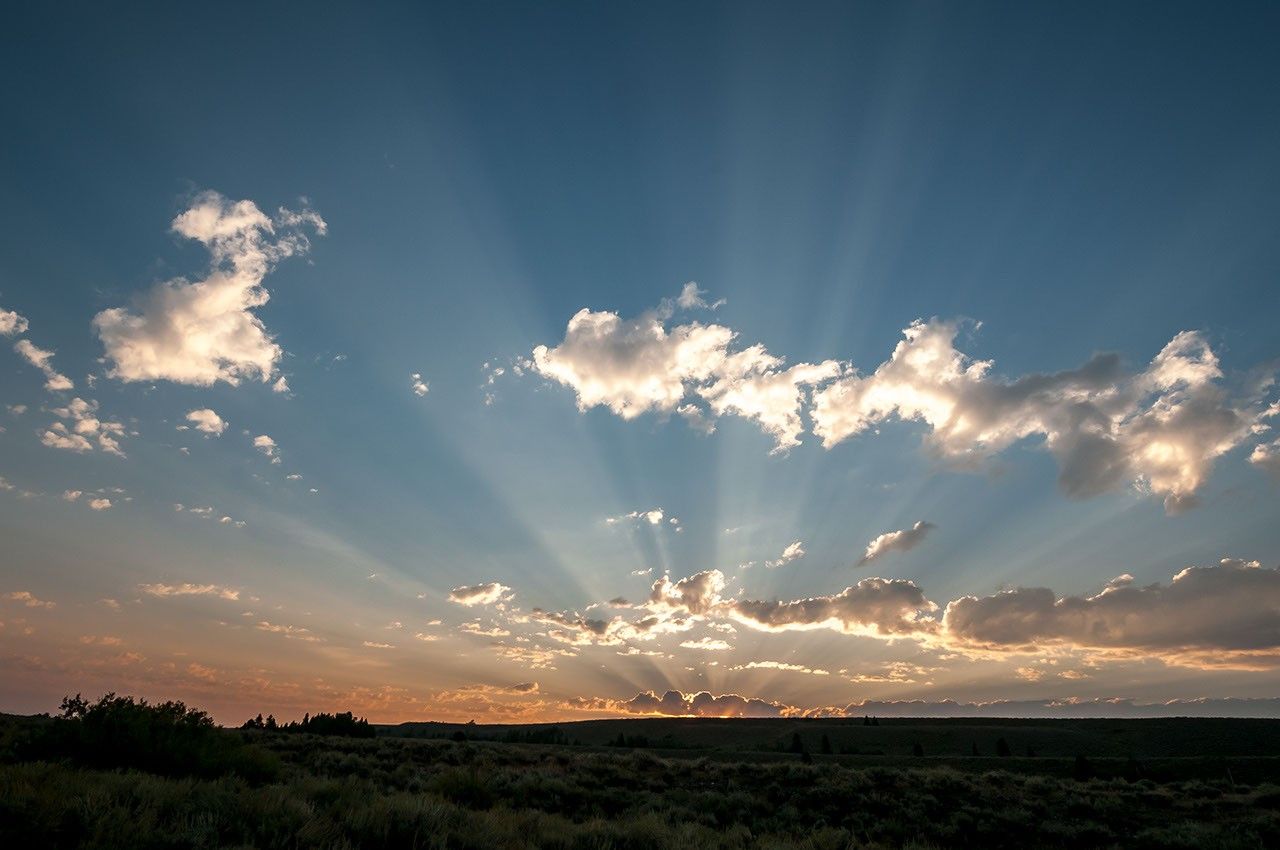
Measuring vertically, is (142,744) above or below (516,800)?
above

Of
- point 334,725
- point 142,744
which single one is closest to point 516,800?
point 142,744

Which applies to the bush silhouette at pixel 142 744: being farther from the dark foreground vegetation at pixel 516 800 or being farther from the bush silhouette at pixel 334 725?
the bush silhouette at pixel 334 725

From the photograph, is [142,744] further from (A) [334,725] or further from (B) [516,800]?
(A) [334,725]

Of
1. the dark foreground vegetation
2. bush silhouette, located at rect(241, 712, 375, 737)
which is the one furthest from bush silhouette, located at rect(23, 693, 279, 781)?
bush silhouette, located at rect(241, 712, 375, 737)

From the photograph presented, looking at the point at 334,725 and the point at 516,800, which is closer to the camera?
the point at 516,800

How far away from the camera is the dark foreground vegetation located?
8.87m

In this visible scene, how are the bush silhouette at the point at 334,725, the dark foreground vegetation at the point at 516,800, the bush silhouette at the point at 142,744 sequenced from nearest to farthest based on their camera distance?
1. the dark foreground vegetation at the point at 516,800
2. the bush silhouette at the point at 142,744
3. the bush silhouette at the point at 334,725

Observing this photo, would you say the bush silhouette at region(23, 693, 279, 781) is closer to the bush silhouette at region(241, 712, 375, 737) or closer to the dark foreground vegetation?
the dark foreground vegetation

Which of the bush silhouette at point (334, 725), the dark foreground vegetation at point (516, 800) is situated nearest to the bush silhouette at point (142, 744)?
the dark foreground vegetation at point (516, 800)

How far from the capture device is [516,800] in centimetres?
1933

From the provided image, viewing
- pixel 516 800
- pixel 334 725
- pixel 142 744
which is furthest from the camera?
pixel 334 725

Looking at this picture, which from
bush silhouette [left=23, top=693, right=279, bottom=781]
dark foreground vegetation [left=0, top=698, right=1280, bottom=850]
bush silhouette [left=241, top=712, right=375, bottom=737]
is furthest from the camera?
bush silhouette [left=241, top=712, right=375, bottom=737]

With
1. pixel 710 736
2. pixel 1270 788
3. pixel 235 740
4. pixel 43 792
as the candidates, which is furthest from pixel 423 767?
pixel 710 736

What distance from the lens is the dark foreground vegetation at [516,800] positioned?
8.87 m
